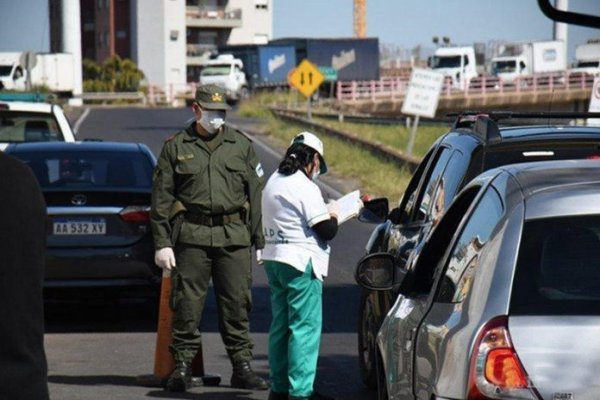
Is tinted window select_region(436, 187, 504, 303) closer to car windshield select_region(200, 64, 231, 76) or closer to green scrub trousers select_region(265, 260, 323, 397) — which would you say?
green scrub trousers select_region(265, 260, 323, 397)

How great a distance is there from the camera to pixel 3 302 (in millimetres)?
4066

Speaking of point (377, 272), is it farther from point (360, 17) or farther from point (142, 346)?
point (360, 17)

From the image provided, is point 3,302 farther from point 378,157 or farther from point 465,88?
point 465,88

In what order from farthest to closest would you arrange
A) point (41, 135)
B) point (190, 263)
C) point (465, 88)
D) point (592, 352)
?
point (465, 88) < point (41, 135) < point (190, 263) < point (592, 352)

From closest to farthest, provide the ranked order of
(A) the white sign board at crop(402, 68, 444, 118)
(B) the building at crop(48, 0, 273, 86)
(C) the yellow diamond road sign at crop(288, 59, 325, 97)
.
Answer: (A) the white sign board at crop(402, 68, 444, 118) < (C) the yellow diamond road sign at crop(288, 59, 325, 97) < (B) the building at crop(48, 0, 273, 86)

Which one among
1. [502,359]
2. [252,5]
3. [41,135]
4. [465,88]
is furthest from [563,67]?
[502,359]

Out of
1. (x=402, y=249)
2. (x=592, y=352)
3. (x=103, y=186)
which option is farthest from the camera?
(x=103, y=186)

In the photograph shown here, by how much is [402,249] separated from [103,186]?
4436 millimetres

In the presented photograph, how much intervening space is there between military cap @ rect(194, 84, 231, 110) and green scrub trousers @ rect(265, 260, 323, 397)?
1376 mm

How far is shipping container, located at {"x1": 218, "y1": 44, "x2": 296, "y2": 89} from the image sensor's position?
88.8m

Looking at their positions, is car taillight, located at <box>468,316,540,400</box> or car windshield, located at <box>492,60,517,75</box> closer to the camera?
car taillight, located at <box>468,316,540,400</box>

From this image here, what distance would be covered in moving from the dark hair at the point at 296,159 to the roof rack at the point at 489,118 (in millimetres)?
875

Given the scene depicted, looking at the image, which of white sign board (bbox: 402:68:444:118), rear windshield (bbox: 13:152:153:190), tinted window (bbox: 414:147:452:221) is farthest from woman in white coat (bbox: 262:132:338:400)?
white sign board (bbox: 402:68:444:118)

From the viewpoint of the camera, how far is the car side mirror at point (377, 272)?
278 inches
